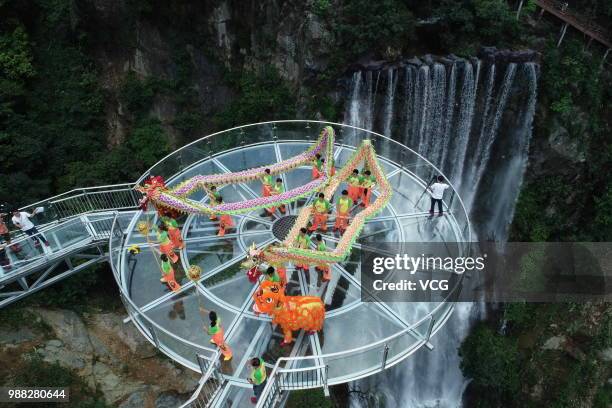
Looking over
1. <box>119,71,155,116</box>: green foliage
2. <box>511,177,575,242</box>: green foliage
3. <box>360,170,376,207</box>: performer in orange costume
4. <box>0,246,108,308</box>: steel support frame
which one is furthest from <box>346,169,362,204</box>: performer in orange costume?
<box>119,71,155,116</box>: green foliage

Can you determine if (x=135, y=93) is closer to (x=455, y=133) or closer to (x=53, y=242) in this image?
(x=53, y=242)

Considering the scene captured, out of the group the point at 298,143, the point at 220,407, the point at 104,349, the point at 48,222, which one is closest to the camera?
the point at 220,407

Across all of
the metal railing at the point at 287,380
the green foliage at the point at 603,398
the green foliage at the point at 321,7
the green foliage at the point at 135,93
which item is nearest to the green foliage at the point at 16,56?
the green foliage at the point at 135,93

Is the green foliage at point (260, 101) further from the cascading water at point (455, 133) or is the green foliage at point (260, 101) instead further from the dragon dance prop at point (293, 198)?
the dragon dance prop at point (293, 198)

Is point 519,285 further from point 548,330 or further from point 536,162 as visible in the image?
point 536,162

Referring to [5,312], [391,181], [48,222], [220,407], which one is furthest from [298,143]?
[5,312]

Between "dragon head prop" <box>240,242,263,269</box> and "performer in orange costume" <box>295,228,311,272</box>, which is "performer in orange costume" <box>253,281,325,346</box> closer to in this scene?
"dragon head prop" <box>240,242,263,269</box>
